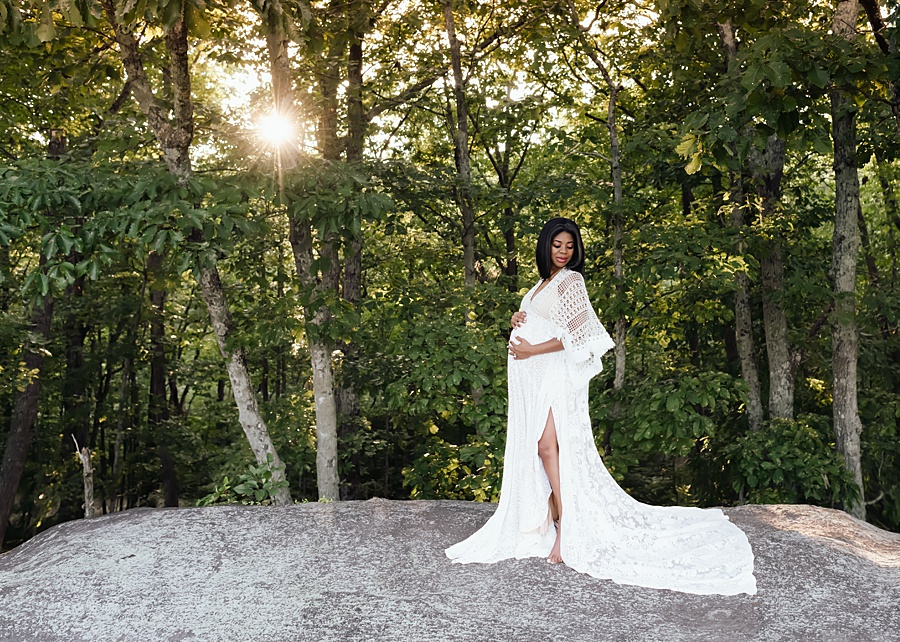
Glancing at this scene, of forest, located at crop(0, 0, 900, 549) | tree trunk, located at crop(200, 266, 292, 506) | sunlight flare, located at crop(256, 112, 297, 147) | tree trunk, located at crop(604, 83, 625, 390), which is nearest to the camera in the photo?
forest, located at crop(0, 0, 900, 549)

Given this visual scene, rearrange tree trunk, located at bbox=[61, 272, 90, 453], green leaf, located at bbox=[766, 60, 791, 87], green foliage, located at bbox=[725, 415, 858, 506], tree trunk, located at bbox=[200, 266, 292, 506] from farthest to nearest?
1. tree trunk, located at bbox=[61, 272, 90, 453]
2. green foliage, located at bbox=[725, 415, 858, 506]
3. tree trunk, located at bbox=[200, 266, 292, 506]
4. green leaf, located at bbox=[766, 60, 791, 87]

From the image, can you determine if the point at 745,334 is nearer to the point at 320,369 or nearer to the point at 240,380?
the point at 320,369

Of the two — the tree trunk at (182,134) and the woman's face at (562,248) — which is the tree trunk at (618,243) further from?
the tree trunk at (182,134)

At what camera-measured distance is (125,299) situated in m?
13.1

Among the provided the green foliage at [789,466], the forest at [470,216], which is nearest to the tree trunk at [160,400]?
the forest at [470,216]

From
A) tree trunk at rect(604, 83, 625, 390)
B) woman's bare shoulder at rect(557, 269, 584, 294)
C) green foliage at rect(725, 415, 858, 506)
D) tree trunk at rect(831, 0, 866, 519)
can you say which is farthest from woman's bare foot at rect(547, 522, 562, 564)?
tree trunk at rect(831, 0, 866, 519)

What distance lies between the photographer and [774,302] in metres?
7.98

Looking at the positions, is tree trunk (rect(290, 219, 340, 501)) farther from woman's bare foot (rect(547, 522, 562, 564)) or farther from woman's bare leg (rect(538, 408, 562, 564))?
woman's bare foot (rect(547, 522, 562, 564))

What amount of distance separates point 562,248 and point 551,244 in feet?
0.22

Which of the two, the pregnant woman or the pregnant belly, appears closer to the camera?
the pregnant woman

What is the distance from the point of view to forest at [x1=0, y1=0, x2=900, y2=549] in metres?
5.44

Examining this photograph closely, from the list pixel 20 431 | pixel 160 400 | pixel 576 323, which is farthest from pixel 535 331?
pixel 160 400

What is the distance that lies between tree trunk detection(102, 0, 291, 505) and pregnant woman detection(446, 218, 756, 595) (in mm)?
2721

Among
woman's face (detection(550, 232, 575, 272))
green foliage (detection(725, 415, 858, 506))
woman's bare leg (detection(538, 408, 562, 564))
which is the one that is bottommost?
green foliage (detection(725, 415, 858, 506))
